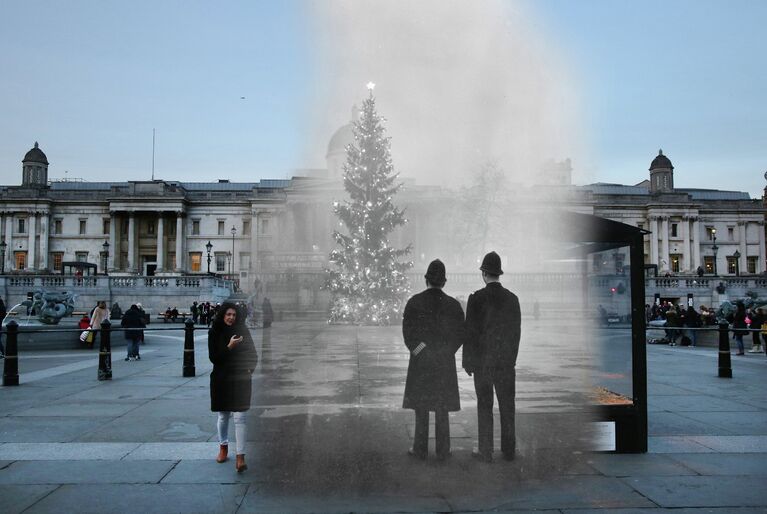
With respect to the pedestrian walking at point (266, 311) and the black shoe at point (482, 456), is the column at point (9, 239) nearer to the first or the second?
the pedestrian walking at point (266, 311)

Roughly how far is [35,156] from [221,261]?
107ft

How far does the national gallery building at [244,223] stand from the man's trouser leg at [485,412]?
215ft

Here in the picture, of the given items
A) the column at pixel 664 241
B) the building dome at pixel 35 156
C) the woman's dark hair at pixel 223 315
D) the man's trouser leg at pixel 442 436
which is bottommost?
the man's trouser leg at pixel 442 436

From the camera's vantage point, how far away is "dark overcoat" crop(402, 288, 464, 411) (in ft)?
19.8

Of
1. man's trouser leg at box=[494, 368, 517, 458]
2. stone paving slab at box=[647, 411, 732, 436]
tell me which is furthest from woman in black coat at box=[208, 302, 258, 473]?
stone paving slab at box=[647, 411, 732, 436]

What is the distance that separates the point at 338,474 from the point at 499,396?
5.82 feet

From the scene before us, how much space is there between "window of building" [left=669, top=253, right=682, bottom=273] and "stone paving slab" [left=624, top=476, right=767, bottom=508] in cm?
9756

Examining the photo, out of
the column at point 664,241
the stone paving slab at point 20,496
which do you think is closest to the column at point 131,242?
the column at point 664,241

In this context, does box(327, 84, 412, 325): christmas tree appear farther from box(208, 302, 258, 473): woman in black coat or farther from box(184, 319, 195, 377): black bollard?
box(208, 302, 258, 473): woman in black coat

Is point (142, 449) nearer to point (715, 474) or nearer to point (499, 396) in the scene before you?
point (499, 396)

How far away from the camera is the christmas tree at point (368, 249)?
29609 mm

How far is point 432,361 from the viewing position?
6.10 meters

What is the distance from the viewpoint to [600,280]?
752cm

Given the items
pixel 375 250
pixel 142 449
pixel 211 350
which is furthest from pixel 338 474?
pixel 375 250
